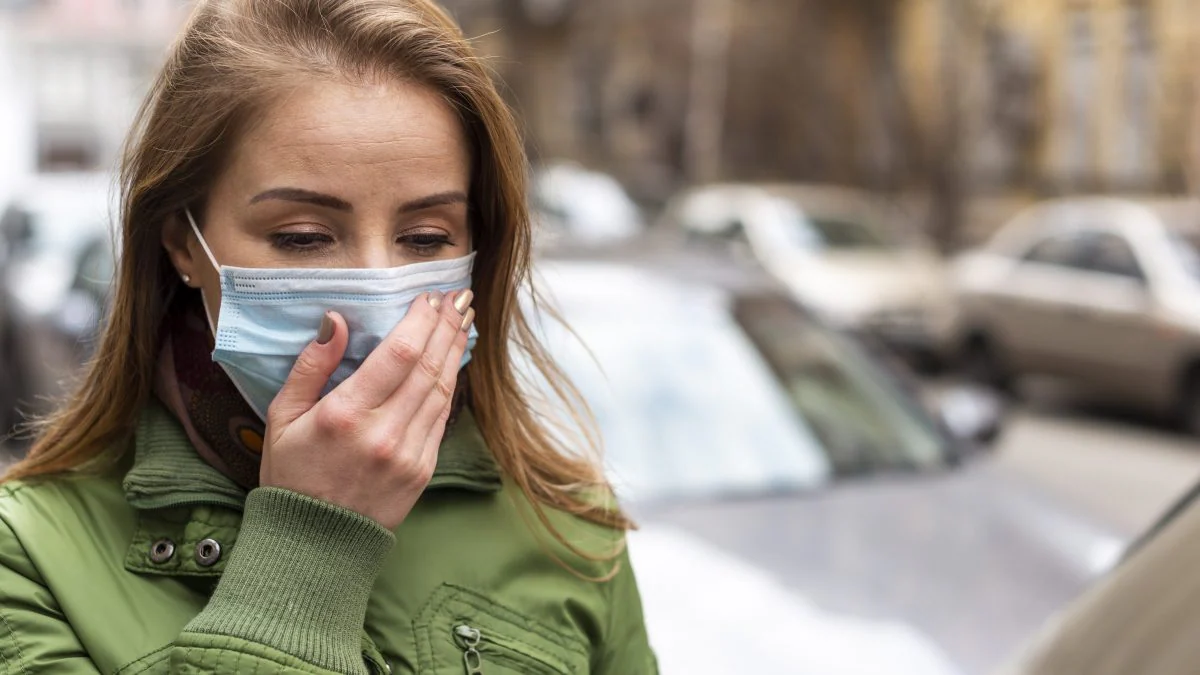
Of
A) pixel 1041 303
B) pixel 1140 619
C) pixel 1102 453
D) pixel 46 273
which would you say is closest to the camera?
pixel 1140 619

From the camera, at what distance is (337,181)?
5.04 ft

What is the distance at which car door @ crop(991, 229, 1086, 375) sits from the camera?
37.3ft

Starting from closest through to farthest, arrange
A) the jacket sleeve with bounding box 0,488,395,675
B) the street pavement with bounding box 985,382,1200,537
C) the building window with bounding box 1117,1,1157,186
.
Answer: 1. the jacket sleeve with bounding box 0,488,395,675
2. the street pavement with bounding box 985,382,1200,537
3. the building window with bounding box 1117,1,1157,186

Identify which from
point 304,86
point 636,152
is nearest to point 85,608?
point 304,86

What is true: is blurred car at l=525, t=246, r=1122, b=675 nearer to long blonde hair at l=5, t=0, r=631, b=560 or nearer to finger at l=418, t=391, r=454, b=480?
long blonde hair at l=5, t=0, r=631, b=560

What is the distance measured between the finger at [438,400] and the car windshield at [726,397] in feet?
6.94

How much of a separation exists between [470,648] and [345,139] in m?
0.56

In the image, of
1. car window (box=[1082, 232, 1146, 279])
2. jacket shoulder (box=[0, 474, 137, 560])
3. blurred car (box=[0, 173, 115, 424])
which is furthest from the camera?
car window (box=[1082, 232, 1146, 279])

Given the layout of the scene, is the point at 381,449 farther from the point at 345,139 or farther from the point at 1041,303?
the point at 1041,303

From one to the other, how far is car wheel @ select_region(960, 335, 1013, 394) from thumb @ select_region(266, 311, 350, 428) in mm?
11148

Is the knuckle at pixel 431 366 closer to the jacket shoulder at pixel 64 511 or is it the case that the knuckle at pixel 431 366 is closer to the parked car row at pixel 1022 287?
the jacket shoulder at pixel 64 511

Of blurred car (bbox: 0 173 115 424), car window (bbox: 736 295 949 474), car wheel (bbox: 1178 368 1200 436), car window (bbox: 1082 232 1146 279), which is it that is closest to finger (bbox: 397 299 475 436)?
car window (bbox: 736 295 949 474)

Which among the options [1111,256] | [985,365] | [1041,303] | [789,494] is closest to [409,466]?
[789,494]

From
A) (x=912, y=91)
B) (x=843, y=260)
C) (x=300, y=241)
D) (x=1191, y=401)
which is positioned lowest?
(x=1191, y=401)
